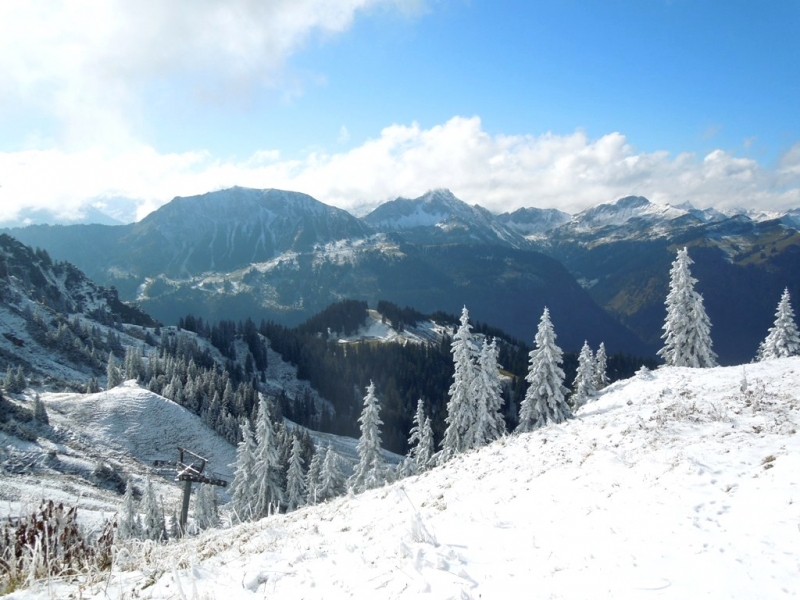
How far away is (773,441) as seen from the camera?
516 inches

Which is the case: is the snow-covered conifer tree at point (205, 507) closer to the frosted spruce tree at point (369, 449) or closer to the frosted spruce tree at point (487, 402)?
the frosted spruce tree at point (369, 449)

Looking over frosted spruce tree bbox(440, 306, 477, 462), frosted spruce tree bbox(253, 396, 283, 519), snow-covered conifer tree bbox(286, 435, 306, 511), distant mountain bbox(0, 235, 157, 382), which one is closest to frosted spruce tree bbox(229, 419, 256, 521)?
frosted spruce tree bbox(253, 396, 283, 519)

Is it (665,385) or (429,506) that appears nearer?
(429,506)

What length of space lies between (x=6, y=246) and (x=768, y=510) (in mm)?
228638

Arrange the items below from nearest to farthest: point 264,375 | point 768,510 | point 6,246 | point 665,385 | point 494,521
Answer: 1. point 768,510
2. point 494,521
3. point 665,385
4. point 264,375
5. point 6,246

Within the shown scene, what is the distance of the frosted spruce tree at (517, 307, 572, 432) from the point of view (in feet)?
123

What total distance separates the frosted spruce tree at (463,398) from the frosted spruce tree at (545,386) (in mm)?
6632

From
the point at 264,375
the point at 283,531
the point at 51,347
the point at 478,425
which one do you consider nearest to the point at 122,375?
the point at 51,347

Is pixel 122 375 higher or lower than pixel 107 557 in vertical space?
lower

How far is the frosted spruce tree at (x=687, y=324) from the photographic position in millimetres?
45688

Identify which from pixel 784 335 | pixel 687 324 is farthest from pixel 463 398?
pixel 784 335

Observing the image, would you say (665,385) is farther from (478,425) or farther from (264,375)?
(264,375)

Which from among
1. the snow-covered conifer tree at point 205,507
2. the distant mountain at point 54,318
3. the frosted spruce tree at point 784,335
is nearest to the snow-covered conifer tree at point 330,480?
the snow-covered conifer tree at point 205,507

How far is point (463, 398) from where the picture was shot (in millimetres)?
44500
